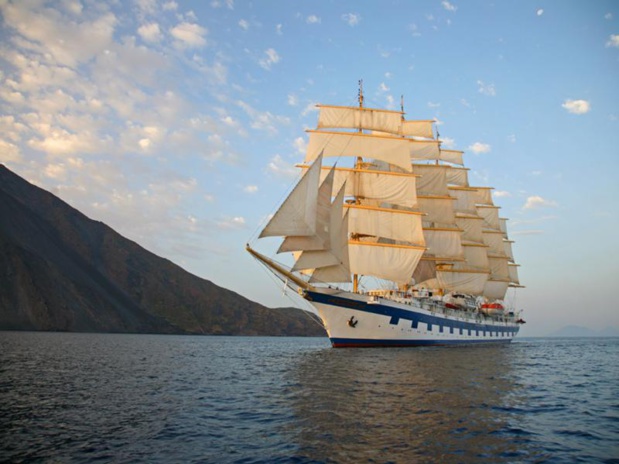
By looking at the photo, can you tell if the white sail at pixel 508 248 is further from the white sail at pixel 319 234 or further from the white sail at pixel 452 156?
the white sail at pixel 319 234

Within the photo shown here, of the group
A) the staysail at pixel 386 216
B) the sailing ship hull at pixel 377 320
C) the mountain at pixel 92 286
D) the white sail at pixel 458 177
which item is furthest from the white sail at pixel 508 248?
the mountain at pixel 92 286

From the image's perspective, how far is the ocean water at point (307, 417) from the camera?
10656mm

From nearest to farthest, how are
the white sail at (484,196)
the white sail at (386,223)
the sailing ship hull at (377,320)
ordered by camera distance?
the sailing ship hull at (377,320) < the white sail at (386,223) < the white sail at (484,196)

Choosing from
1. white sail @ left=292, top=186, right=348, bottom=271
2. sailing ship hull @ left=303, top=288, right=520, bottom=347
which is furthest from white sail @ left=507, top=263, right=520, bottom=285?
white sail @ left=292, top=186, right=348, bottom=271

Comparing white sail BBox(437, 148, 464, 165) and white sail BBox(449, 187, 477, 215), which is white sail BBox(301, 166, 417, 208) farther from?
white sail BBox(437, 148, 464, 165)

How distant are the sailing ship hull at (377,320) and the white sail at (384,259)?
151 inches

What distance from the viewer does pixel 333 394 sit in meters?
18.2

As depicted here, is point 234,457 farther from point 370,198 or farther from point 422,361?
point 370,198

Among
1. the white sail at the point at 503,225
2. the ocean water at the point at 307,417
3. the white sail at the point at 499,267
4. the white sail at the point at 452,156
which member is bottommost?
the ocean water at the point at 307,417

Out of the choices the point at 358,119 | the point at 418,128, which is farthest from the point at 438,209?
the point at 358,119

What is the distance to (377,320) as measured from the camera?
44.0 m

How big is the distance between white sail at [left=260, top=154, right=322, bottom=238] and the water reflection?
13.4m

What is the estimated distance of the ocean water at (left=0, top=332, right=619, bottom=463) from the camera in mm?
10656

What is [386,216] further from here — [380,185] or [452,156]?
[452,156]
